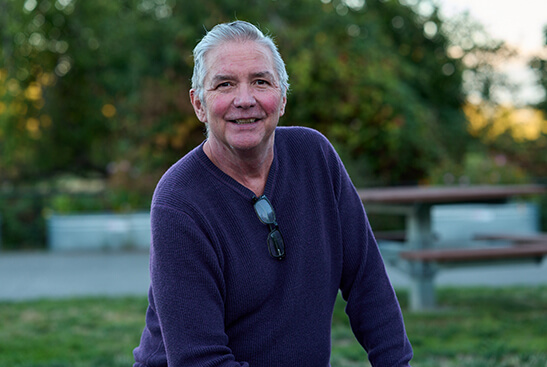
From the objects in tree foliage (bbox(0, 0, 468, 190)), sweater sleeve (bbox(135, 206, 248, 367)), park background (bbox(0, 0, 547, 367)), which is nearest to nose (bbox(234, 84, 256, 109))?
sweater sleeve (bbox(135, 206, 248, 367))

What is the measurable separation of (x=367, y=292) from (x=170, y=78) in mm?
12269

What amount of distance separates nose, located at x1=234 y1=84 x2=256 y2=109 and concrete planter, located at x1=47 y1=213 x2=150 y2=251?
33.7 feet

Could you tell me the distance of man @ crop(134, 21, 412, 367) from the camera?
6.08ft

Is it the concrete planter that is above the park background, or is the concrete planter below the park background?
below

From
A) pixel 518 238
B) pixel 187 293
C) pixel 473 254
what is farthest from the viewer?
pixel 518 238

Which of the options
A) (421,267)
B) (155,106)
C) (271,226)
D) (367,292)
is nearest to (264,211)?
(271,226)

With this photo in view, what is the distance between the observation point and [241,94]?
195 cm

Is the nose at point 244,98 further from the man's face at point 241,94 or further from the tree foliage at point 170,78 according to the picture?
the tree foliage at point 170,78

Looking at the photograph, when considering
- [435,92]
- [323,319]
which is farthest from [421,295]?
[435,92]

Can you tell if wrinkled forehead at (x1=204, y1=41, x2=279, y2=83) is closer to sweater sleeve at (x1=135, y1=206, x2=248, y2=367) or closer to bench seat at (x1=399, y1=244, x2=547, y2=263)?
sweater sleeve at (x1=135, y1=206, x2=248, y2=367)

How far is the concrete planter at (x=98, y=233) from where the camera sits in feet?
39.4

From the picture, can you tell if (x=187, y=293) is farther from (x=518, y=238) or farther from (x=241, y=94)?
(x=518, y=238)

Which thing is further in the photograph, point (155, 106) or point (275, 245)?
point (155, 106)

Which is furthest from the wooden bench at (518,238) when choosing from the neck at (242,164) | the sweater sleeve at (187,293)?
the sweater sleeve at (187,293)
